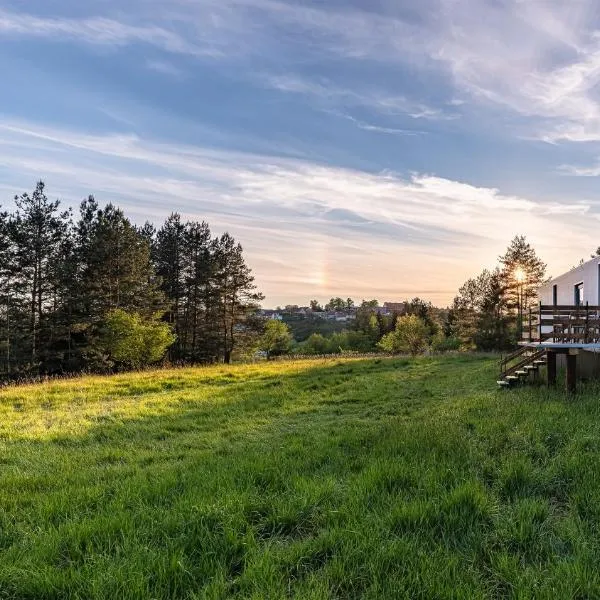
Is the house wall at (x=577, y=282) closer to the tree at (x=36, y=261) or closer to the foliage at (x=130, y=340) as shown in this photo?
the foliage at (x=130, y=340)

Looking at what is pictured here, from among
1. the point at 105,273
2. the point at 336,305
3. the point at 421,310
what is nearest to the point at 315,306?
the point at 336,305

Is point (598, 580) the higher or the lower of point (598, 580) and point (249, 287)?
the lower

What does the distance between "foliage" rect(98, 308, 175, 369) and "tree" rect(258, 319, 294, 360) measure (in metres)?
13.6

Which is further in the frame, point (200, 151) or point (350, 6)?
point (200, 151)

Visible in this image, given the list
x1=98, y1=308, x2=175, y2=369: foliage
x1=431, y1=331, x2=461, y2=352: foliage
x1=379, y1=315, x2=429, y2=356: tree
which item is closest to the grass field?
x1=98, y1=308, x2=175, y2=369: foliage

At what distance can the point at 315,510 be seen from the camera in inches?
179

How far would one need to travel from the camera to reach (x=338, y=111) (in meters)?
14.8

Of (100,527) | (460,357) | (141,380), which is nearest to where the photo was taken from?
(100,527)

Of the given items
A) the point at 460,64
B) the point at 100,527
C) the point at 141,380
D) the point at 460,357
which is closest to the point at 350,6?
the point at 460,64

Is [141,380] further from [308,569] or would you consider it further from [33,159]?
[308,569]

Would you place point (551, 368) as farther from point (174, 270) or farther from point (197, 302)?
point (174, 270)

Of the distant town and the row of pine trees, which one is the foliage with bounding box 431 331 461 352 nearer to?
the row of pine trees

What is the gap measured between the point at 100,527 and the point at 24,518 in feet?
4.12

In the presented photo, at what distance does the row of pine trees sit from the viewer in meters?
28.8
